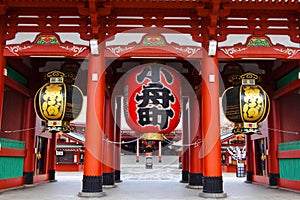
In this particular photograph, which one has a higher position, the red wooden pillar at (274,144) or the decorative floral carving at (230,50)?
the decorative floral carving at (230,50)

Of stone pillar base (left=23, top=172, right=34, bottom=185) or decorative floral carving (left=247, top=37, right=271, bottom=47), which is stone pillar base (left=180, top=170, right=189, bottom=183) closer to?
stone pillar base (left=23, top=172, right=34, bottom=185)

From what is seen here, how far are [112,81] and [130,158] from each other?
2919 centimetres

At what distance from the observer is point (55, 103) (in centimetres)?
820

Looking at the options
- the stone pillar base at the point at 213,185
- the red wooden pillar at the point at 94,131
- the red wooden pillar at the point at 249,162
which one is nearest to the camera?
the stone pillar base at the point at 213,185

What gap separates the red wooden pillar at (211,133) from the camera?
8109 mm

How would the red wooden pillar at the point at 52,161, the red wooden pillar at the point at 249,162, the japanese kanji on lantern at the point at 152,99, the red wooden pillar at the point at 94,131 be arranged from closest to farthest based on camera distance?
the japanese kanji on lantern at the point at 152,99
the red wooden pillar at the point at 94,131
the red wooden pillar at the point at 249,162
the red wooden pillar at the point at 52,161

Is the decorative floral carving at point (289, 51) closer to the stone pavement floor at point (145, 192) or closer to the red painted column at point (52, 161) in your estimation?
the stone pavement floor at point (145, 192)

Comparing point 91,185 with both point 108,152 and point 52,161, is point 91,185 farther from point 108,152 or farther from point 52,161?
point 52,161

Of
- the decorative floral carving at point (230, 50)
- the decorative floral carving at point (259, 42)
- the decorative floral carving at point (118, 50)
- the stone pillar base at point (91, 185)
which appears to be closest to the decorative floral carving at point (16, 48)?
the decorative floral carving at point (118, 50)

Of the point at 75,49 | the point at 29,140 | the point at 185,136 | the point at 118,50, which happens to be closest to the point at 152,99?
the point at 118,50

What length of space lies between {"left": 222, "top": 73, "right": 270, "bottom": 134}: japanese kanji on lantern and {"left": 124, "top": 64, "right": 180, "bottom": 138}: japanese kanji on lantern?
6.57 ft

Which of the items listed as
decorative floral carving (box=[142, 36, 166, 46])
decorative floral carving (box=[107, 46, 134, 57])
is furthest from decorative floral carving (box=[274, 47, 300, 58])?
decorative floral carving (box=[107, 46, 134, 57])

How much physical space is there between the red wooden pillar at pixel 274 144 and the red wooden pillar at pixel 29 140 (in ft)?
31.4

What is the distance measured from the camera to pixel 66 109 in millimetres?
8367
